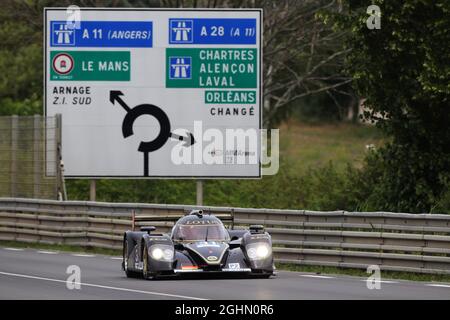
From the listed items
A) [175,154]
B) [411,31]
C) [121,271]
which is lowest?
[121,271]

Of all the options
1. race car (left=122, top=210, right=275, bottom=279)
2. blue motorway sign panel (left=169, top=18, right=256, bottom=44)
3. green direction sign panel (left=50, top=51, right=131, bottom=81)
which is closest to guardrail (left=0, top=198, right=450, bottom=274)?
race car (left=122, top=210, right=275, bottom=279)

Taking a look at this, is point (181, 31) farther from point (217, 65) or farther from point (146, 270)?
point (146, 270)

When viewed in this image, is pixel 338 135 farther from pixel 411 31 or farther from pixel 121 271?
pixel 121 271

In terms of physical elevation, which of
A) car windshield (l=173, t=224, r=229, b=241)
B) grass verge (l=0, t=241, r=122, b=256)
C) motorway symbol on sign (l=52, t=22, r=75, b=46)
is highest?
motorway symbol on sign (l=52, t=22, r=75, b=46)

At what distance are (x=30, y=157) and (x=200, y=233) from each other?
13895 mm

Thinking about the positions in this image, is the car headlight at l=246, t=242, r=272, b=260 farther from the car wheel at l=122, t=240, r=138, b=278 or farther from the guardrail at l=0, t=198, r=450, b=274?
the guardrail at l=0, t=198, r=450, b=274

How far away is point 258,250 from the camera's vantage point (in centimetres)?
2009

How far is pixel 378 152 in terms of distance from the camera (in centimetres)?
3125

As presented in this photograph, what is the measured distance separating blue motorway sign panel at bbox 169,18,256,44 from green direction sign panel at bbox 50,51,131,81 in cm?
137

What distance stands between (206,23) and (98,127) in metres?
3.71

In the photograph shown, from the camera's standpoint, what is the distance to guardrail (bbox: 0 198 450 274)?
21.8 m

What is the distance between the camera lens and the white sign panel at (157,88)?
1281 inches
